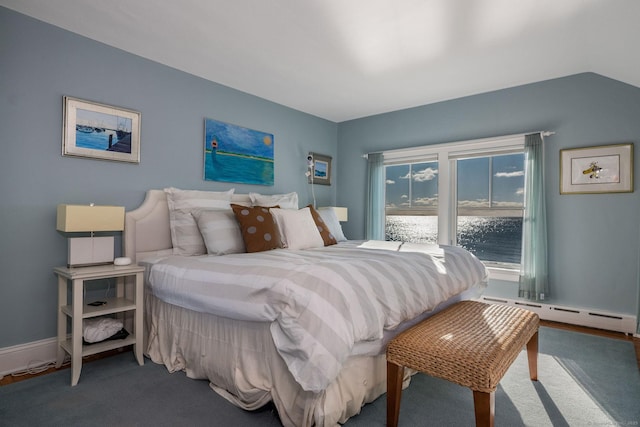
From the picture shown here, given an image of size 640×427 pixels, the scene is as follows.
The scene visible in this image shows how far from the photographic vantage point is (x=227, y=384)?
6.51ft

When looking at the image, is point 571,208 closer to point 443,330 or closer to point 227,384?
point 443,330

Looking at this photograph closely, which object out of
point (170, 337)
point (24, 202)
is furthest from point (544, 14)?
point (24, 202)

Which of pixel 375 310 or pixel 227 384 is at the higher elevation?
pixel 375 310

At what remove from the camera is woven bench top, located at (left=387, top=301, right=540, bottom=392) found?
4.81 ft

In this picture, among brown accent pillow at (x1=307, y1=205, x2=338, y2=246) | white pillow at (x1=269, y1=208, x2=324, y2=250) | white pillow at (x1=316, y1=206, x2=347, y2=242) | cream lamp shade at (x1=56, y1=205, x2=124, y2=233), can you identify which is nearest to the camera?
cream lamp shade at (x1=56, y1=205, x2=124, y2=233)

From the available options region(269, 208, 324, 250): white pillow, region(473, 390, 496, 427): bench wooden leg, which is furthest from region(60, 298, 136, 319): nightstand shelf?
region(473, 390, 496, 427): bench wooden leg

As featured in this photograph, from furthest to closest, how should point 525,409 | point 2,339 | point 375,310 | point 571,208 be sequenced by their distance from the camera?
point 571,208
point 2,339
point 525,409
point 375,310

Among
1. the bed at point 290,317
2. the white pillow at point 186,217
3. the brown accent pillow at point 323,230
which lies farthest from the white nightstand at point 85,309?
the brown accent pillow at point 323,230

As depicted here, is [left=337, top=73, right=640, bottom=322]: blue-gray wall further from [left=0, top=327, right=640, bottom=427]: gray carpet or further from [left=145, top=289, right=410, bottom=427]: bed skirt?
[left=145, top=289, right=410, bottom=427]: bed skirt

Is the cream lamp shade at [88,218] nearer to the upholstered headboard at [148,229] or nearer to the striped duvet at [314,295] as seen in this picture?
the upholstered headboard at [148,229]

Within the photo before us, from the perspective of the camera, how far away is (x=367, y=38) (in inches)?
109

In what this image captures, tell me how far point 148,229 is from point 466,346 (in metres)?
2.56

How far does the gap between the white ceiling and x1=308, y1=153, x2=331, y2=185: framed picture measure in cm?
127

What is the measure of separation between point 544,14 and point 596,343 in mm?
2617
